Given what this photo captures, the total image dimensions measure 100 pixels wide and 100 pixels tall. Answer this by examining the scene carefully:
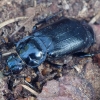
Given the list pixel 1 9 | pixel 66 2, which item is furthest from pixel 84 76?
pixel 1 9

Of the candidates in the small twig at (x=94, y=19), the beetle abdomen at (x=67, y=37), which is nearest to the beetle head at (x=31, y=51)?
the beetle abdomen at (x=67, y=37)

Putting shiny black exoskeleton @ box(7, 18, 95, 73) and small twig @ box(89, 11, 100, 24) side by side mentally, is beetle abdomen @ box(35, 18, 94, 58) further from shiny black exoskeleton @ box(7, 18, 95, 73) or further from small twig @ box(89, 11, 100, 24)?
small twig @ box(89, 11, 100, 24)

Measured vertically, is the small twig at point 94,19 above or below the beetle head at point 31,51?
above

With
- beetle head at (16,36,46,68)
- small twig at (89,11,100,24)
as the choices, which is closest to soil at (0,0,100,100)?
small twig at (89,11,100,24)

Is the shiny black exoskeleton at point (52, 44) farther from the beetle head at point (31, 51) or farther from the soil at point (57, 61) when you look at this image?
the soil at point (57, 61)

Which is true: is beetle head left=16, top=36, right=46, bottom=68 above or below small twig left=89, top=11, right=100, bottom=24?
below

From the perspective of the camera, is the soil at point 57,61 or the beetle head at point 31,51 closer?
the soil at point 57,61

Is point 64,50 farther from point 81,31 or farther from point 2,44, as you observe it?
point 2,44
